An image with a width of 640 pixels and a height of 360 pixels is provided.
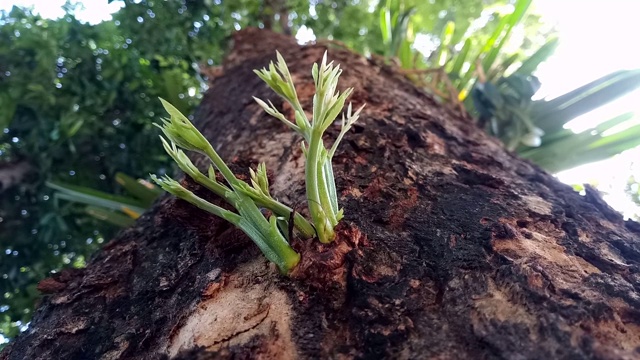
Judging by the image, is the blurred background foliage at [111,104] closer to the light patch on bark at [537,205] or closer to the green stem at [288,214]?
the light patch on bark at [537,205]

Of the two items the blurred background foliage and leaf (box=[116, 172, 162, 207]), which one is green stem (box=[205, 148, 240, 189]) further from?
leaf (box=[116, 172, 162, 207])

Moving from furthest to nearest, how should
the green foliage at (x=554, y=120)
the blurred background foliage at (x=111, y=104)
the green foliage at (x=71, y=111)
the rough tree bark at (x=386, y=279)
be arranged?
the green foliage at (x=71, y=111) < the blurred background foliage at (x=111, y=104) < the green foliage at (x=554, y=120) < the rough tree bark at (x=386, y=279)

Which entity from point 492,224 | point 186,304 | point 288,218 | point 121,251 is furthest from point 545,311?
point 121,251

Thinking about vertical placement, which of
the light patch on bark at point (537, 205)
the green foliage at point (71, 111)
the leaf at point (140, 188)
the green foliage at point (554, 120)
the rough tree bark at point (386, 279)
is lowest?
the green foliage at point (554, 120)

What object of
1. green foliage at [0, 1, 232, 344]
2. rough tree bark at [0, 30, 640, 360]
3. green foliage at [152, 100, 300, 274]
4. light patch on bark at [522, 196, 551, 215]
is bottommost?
light patch on bark at [522, 196, 551, 215]

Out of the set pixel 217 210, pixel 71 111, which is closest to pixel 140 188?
pixel 71 111

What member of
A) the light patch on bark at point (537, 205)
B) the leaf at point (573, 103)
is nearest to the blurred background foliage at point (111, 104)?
the leaf at point (573, 103)

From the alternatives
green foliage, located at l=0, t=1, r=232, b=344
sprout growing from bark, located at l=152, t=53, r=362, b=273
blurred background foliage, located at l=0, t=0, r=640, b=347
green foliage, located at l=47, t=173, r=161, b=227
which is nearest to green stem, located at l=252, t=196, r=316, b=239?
sprout growing from bark, located at l=152, t=53, r=362, b=273
